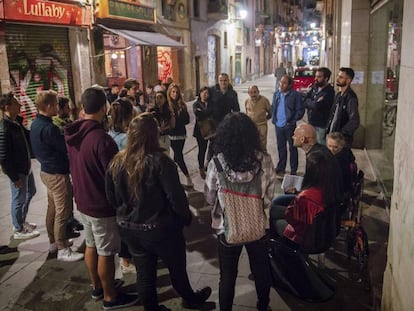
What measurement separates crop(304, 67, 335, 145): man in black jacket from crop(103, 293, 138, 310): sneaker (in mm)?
4116

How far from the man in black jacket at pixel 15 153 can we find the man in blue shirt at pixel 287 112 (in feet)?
13.6

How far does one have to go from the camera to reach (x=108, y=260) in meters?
3.55

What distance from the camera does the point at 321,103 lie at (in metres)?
6.79

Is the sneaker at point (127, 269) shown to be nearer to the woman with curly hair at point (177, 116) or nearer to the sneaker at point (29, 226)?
the sneaker at point (29, 226)

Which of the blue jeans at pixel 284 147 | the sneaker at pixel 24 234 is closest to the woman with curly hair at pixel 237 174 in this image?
the sneaker at pixel 24 234

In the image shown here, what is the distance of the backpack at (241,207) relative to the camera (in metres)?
3.03

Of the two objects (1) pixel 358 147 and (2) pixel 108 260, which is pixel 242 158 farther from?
(1) pixel 358 147

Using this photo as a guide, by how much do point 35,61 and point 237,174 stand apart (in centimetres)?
943

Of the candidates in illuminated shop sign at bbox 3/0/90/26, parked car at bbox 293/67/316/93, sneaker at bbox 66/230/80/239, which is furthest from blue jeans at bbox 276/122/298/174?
parked car at bbox 293/67/316/93

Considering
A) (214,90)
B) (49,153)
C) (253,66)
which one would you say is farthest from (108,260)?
(253,66)

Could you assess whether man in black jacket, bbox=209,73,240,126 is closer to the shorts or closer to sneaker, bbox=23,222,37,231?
sneaker, bbox=23,222,37,231

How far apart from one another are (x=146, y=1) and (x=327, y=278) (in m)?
15.6

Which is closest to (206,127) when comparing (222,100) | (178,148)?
(178,148)

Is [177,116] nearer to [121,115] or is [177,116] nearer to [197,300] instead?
[121,115]
